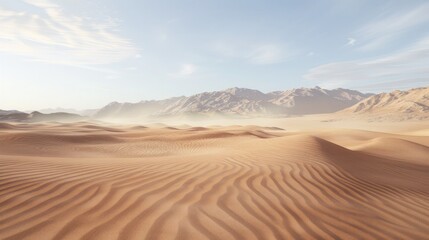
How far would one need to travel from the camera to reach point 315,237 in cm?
264

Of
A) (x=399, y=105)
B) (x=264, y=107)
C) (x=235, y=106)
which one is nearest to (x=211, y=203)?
(x=399, y=105)

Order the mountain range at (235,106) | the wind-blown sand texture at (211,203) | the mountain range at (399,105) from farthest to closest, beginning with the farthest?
the mountain range at (235,106), the mountain range at (399,105), the wind-blown sand texture at (211,203)

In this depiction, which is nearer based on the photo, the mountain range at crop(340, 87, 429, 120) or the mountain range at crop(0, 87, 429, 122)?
the mountain range at crop(340, 87, 429, 120)

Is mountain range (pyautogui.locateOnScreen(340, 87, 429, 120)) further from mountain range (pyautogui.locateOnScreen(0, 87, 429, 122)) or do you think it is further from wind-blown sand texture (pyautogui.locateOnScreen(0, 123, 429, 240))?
wind-blown sand texture (pyautogui.locateOnScreen(0, 123, 429, 240))

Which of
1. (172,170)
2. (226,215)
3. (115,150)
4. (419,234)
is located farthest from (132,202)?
(115,150)

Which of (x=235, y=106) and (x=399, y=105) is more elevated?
(x=235, y=106)

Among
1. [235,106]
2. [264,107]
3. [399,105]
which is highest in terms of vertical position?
[235,106]

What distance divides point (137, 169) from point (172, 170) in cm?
65

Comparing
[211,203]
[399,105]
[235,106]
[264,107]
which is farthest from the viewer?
[235,106]

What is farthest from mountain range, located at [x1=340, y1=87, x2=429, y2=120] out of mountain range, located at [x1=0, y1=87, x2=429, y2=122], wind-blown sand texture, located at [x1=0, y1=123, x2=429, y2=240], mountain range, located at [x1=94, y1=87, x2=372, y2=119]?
wind-blown sand texture, located at [x1=0, y1=123, x2=429, y2=240]

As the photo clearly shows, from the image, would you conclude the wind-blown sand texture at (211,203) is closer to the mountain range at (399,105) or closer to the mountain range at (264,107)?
the mountain range at (399,105)

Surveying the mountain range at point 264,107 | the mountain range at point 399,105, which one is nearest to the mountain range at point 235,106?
the mountain range at point 264,107

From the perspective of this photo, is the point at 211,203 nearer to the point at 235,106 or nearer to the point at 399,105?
the point at 399,105

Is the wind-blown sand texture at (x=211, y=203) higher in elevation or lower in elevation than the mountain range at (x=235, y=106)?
lower
